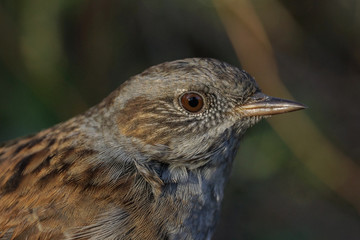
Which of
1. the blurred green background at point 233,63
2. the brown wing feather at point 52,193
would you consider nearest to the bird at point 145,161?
the brown wing feather at point 52,193

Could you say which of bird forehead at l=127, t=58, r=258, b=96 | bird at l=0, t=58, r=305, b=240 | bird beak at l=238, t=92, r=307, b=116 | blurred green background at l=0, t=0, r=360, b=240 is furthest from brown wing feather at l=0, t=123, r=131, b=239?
blurred green background at l=0, t=0, r=360, b=240

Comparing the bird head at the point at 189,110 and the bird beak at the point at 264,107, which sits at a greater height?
the bird head at the point at 189,110

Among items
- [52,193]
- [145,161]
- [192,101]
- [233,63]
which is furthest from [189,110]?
[233,63]

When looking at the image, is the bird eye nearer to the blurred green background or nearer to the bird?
the bird

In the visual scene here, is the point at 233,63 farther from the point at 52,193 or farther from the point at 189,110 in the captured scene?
the point at 52,193

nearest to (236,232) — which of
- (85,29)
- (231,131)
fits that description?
(85,29)

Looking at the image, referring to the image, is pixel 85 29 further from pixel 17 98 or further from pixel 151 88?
pixel 151 88

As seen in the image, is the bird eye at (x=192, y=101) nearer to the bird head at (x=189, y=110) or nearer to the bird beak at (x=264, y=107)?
the bird head at (x=189, y=110)
